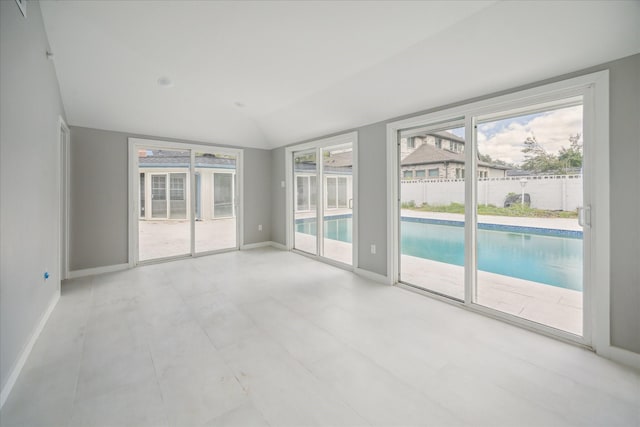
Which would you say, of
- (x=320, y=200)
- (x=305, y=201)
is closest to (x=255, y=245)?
(x=305, y=201)

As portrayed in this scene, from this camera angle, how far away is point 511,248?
3.21 metres

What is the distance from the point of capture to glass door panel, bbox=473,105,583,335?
7.58 ft

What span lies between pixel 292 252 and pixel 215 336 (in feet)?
10.3

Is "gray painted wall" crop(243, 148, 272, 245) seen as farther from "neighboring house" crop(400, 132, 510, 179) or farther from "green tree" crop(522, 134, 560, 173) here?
"green tree" crop(522, 134, 560, 173)

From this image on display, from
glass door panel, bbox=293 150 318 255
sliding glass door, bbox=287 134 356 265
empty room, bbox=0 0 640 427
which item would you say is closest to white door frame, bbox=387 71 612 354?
empty room, bbox=0 0 640 427

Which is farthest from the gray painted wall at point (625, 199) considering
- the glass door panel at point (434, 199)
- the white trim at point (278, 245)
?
the white trim at point (278, 245)

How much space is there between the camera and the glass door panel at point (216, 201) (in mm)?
5996

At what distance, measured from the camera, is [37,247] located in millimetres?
2367

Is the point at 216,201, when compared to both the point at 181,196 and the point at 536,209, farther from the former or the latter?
the point at 536,209

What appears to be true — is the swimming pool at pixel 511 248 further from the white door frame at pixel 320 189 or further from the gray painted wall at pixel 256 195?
the gray painted wall at pixel 256 195

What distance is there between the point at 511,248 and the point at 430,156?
4.79 feet

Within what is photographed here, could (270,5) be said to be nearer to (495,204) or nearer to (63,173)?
(495,204)

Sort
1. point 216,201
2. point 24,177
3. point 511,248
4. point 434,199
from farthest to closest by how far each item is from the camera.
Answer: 1. point 216,201
2. point 434,199
3. point 511,248
4. point 24,177

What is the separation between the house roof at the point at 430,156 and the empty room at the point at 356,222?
0.03 metres
